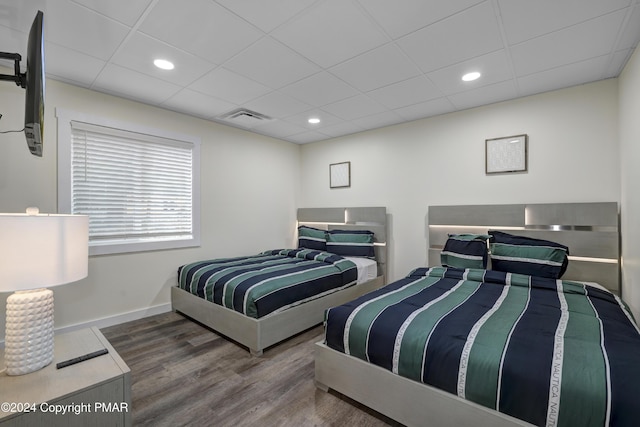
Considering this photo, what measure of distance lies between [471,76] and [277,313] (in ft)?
9.36

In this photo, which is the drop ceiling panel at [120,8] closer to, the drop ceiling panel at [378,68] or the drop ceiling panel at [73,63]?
the drop ceiling panel at [73,63]

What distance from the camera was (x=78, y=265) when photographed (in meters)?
1.40

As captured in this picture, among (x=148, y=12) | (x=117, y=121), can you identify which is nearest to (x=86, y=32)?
(x=148, y=12)

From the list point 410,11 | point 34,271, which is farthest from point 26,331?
point 410,11

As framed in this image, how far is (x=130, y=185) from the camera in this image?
3.33m

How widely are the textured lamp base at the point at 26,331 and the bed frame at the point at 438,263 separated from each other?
4.93ft

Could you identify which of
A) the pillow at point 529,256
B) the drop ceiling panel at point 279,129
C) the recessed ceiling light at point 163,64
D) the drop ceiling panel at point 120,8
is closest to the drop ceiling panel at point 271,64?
→ the recessed ceiling light at point 163,64

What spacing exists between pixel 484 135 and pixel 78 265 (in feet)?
12.8

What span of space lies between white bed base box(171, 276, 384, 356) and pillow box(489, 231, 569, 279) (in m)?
1.64

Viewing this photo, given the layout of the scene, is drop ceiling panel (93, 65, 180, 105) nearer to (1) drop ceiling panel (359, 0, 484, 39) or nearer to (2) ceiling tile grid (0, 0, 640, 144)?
(2) ceiling tile grid (0, 0, 640, 144)

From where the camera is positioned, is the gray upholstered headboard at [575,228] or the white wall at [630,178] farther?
the gray upholstered headboard at [575,228]

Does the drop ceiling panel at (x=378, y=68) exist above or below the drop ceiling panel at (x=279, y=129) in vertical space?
above

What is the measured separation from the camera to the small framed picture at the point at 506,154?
10.4 feet

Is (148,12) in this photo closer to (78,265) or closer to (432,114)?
(78,265)
